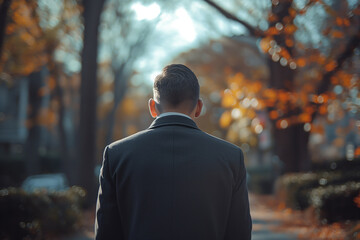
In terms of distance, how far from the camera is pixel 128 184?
2.12 m

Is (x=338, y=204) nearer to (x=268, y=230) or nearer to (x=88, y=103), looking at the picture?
(x=268, y=230)

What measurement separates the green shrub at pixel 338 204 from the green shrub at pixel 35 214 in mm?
5365

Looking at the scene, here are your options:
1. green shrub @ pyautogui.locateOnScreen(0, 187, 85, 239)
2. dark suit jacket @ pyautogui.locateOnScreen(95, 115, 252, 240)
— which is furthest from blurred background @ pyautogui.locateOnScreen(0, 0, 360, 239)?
dark suit jacket @ pyautogui.locateOnScreen(95, 115, 252, 240)

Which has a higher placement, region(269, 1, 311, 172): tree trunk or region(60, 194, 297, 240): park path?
region(269, 1, 311, 172): tree trunk

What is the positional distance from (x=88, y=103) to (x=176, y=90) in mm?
10620

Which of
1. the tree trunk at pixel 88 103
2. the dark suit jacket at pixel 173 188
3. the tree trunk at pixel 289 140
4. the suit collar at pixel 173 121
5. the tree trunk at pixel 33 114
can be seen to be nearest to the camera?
the dark suit jacket at pixel 173 188

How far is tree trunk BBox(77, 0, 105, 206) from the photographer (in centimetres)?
1245

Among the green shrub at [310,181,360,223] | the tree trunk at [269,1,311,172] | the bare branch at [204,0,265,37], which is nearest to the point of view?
the green shrub at [310,181,360,223]

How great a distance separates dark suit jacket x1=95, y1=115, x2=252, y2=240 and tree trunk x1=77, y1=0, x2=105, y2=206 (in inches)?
415

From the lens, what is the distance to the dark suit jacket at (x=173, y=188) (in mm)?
2064

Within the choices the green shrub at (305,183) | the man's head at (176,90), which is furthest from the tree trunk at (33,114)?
the man's head at (176,90)

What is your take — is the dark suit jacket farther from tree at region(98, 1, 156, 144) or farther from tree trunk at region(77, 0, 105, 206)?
tree at region(98, 1, 156, 144)

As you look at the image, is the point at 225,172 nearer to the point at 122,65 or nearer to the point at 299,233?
the point at 299,233

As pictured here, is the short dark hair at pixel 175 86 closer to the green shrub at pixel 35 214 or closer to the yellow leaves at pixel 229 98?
the green shrub at pixel 35 214
